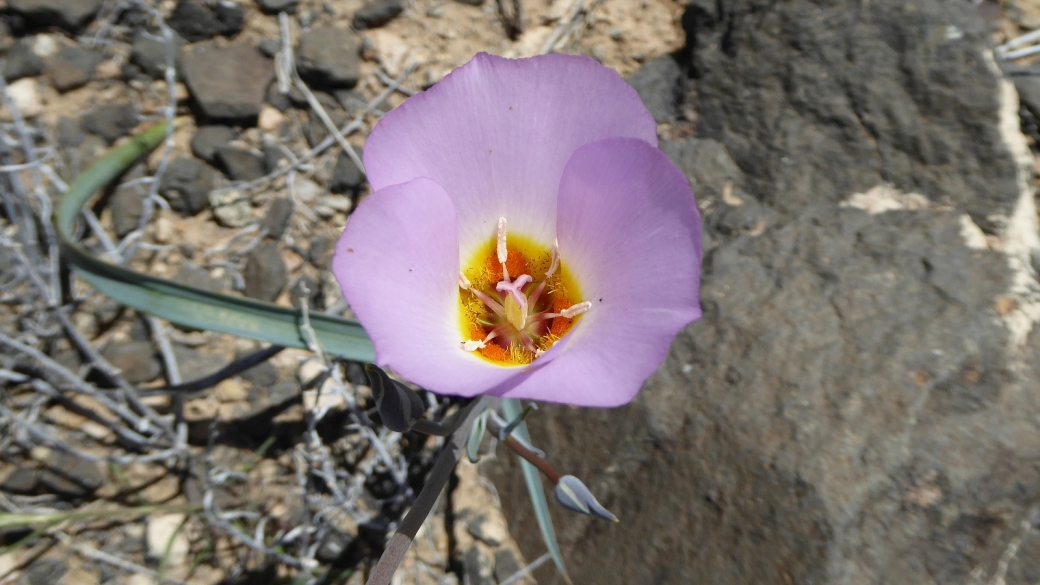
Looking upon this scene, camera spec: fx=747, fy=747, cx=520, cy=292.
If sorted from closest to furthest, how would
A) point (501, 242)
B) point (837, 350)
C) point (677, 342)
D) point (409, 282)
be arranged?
point (409, 282), point (501, 242), point (837, 350), point (677, 342)

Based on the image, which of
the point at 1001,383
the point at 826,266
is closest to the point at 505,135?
the point at 826,266

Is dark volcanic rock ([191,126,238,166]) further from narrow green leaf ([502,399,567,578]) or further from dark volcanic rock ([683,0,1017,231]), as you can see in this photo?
dark volcanic rock ([683,0,1017,231])

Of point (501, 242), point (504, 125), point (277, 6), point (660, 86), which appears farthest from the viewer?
point (277, 6)

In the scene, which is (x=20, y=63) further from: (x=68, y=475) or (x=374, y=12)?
(x=68, y=475)

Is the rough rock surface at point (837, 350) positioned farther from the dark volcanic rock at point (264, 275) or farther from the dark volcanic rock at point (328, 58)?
the dark volcanic rock at point (328, 58)

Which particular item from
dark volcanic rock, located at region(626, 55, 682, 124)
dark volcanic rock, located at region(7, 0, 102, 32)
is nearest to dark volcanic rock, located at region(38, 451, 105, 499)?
dark volcanic rock, located at region(7, 0, 102, 32)

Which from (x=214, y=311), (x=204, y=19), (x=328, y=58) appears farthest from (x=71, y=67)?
(x=214, y=311)

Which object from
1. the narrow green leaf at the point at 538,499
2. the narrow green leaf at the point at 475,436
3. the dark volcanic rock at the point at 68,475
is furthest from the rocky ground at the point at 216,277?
the narrow green leaf at the point at 475,436
